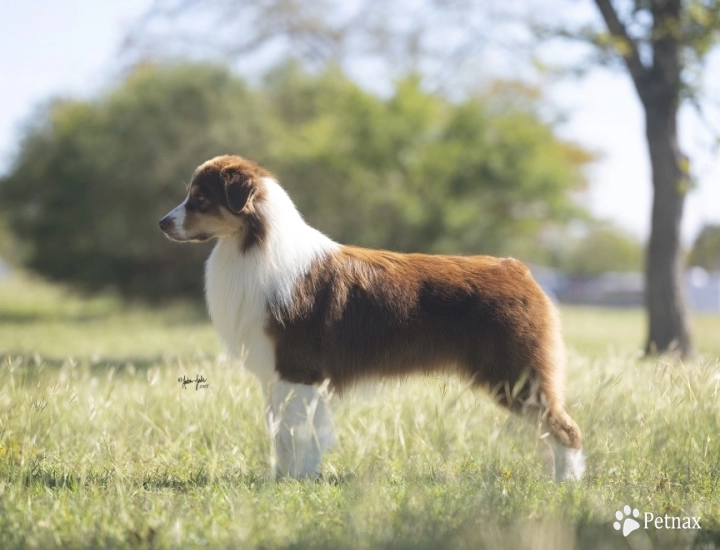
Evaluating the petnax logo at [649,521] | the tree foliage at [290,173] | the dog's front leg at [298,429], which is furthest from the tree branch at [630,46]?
the tree foliage at [290,173]

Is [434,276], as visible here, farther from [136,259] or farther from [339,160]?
[136,259]

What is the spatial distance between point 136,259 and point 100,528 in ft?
62.2

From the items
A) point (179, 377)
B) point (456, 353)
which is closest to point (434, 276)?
point (456, 353)

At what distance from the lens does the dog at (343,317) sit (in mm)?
5184

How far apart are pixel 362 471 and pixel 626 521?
167 centimetres

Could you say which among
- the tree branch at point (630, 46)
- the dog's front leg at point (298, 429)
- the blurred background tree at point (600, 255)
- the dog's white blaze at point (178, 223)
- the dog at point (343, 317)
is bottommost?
the blurred background tree at point (600, 255)

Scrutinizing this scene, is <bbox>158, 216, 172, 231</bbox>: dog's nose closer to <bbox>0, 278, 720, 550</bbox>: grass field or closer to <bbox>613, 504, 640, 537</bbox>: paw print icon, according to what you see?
<bbox>0, 278, 720, 550</bbox>: grass field

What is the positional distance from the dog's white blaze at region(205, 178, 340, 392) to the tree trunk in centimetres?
749

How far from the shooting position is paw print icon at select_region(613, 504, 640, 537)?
3974 mm

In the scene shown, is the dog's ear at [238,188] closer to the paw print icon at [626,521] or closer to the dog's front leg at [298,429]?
the dog's front leg at [298,429]

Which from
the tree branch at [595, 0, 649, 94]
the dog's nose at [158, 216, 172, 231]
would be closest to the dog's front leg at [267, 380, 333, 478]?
the dog's nose at [158, 216, 172, 231]

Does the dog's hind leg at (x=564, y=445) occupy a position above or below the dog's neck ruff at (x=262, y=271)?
below

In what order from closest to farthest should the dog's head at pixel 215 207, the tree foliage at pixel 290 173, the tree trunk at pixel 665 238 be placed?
the dog's head at pixel 215 207 → the tree trunk at pixel 665 238 → the tree foliage at pixel 290 173
